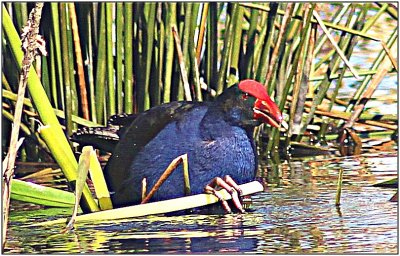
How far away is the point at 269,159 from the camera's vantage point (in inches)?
228

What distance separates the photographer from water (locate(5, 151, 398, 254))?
3621 millimetres

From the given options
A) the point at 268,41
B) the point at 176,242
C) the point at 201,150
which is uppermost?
the point at 268,41

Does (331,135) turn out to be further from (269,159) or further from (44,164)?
(44,164)

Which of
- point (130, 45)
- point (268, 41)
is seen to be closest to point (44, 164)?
point (130, 45)

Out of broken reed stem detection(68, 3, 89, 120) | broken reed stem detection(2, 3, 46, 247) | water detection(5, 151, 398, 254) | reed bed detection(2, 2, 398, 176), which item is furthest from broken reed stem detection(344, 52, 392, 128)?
broken reed stem detection(2, 3, 46, 247)

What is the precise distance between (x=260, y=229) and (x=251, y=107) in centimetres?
72

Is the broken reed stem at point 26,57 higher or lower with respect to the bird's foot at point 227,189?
higher

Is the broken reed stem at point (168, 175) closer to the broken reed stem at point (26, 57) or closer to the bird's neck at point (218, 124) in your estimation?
the bird's neck at point (218, 124)

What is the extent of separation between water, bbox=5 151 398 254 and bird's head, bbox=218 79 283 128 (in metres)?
0.38

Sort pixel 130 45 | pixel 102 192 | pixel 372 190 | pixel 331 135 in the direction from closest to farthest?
pixel 102 192
pixel 372 190
pixel 130 45
pixel 331 135

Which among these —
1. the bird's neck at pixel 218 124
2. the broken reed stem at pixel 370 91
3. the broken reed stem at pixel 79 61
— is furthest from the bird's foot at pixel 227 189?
the broken reed stem at pixel 370 91

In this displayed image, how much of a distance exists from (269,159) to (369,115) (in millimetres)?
903

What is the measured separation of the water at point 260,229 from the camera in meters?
3.62

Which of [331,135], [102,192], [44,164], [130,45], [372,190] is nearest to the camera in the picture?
[102,192]
